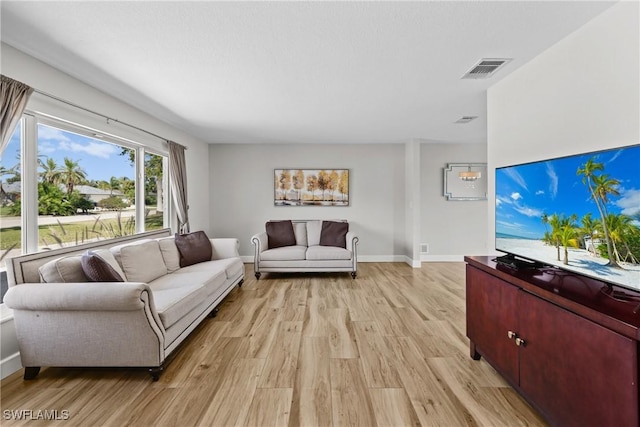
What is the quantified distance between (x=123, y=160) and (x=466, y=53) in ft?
13.0

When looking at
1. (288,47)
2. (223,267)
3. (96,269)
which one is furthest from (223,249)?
(288,47)

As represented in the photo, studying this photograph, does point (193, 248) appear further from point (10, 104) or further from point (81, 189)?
point (10, 104)

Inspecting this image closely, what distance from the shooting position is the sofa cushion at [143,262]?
8.97ft

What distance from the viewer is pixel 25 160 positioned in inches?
92.3

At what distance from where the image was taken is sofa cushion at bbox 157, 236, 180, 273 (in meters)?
3.36

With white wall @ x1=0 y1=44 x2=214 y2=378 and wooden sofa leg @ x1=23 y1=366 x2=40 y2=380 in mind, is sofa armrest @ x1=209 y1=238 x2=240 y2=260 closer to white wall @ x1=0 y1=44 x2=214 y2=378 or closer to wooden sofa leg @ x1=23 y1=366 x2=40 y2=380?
white wall @ x1=0 y1=44 x2=214 y2=378

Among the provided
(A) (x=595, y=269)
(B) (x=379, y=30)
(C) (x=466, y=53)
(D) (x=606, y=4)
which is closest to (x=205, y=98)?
(B) (x=379, y=30)

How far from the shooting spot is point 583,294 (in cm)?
140

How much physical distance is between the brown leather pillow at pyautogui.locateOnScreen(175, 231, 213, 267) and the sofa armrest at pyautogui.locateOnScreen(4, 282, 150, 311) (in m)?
1.68

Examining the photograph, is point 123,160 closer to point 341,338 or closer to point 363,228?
point 341,338

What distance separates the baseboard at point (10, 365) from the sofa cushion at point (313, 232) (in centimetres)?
381

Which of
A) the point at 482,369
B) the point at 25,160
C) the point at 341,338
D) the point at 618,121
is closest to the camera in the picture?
the point at 618,121

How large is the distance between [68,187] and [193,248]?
1441 millimetres

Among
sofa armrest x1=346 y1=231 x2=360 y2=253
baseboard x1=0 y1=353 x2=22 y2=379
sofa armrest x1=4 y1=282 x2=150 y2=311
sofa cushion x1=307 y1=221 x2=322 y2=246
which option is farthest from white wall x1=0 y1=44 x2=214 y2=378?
sofa armrest x1=346 y1=231 x2=360 y2=253
